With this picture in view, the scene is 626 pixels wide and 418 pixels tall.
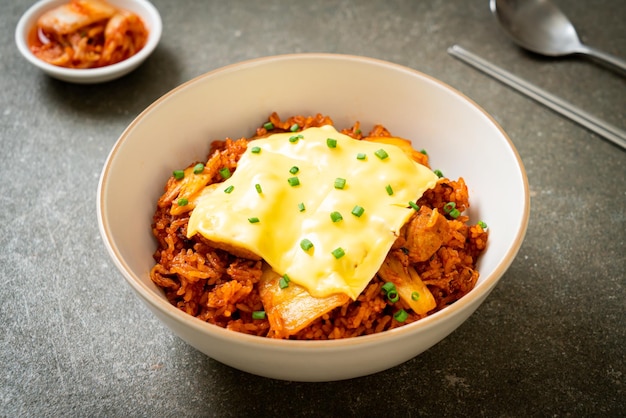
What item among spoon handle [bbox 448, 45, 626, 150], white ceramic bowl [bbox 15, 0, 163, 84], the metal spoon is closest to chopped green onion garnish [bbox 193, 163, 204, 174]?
white ceramic bowl [bbox 15, 0, 163, 84]

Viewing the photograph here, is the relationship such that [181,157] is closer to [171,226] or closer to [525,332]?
[171,226]

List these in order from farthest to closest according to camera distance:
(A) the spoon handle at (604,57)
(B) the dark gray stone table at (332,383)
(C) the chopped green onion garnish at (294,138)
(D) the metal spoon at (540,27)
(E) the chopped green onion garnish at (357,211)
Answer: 1. (D) the metal spoon at (540,27)
2. (A) the spoon handle at (604,57)
3. (C) the chopped green onion garnish at (294,138)
4. (B) the dark gray stone table at (332,383)
5. (E) the chopped green onion garnish at (357,211)

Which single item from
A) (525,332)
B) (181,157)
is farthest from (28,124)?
(525,332)

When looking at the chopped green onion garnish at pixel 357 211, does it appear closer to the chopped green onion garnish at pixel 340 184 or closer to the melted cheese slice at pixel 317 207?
the melted cheese slice at pixel 317 207

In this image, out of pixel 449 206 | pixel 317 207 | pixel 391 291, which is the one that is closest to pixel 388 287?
pixel 391 291

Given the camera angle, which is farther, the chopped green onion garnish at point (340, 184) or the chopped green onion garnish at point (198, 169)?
the chopped green onion garnish at point (198, 169)

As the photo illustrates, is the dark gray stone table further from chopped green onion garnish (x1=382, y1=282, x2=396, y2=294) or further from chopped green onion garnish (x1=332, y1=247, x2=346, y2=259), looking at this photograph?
chopped green onion garnish (x1=332, y1=247, x2=346, y2=259)

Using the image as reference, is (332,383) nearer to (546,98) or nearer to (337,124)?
(337,124)

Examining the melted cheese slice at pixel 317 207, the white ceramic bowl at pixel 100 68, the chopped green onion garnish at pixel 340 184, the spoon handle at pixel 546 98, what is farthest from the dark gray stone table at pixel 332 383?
the chopped green onion garnish at pixel 340 184
